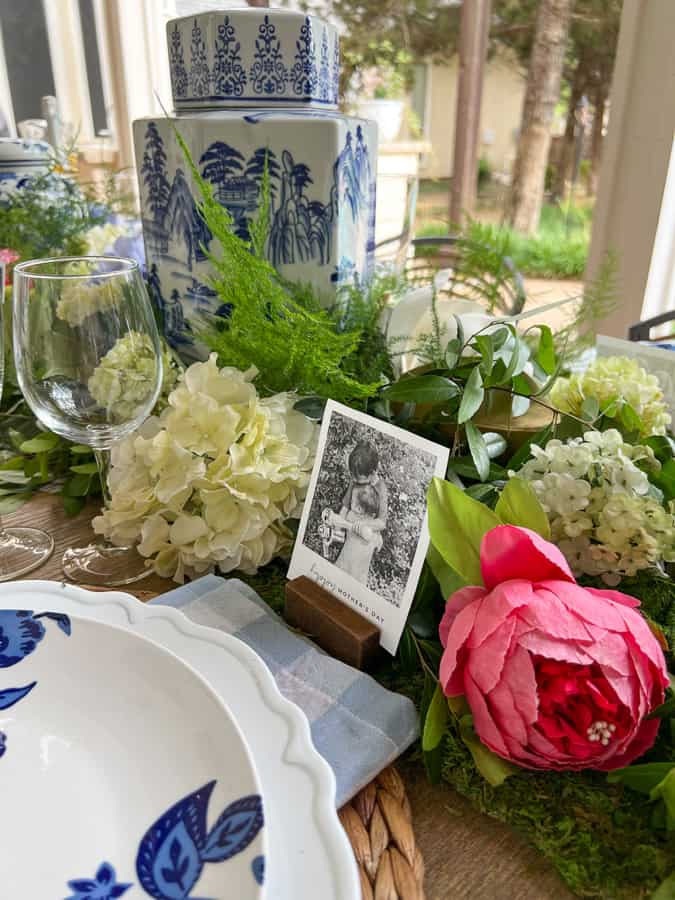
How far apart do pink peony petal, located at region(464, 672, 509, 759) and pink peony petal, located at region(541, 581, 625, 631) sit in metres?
0.06

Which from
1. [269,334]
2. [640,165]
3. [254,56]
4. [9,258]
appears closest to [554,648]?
[269,334]

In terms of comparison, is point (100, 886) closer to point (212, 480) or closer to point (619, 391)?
point (212, 480)

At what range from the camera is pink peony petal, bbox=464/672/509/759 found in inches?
11.9

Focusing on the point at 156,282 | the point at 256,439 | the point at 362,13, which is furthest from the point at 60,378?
the point at 362,13

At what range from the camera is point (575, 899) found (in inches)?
11.3

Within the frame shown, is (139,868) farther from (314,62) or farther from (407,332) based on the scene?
(314,62)

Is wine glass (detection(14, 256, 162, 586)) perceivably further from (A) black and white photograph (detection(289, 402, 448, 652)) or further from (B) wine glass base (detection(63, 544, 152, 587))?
(A) black and white photograph (detection(289, 402, 448, 652))

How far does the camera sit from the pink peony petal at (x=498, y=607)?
291mm

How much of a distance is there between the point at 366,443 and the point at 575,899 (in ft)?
0.83

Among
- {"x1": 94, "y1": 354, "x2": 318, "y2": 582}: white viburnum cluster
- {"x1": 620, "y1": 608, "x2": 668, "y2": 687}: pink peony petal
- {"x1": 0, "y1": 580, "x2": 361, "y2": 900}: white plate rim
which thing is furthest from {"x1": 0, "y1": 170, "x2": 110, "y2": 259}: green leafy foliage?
{"x1": 620, "y1": 608, "x2": 668, "y2": 687}: pink peony petal

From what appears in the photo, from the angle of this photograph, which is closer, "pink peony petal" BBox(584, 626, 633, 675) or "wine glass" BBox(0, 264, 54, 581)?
"pink peony petal" BBox(584, 626, 633, 675)

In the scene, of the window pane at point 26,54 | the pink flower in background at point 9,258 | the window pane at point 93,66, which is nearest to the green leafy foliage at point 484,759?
the pink flower in background at point 9,258

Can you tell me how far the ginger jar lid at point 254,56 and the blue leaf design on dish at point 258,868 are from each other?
0.62m

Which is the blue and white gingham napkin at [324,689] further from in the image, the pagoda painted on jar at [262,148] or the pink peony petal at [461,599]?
the pagoda painted on jar at [262,148]
